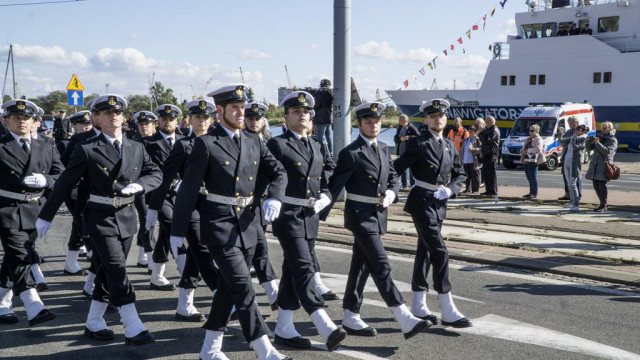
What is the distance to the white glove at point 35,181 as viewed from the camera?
616 cm

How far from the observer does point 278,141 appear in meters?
5.74

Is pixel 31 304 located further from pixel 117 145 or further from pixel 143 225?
pixel 143 225

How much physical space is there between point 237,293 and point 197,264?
1288mm

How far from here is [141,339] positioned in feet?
17.5

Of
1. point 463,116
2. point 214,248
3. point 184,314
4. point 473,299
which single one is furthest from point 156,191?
point 463,116

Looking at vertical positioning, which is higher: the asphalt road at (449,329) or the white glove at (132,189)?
the white glove at (132,189)

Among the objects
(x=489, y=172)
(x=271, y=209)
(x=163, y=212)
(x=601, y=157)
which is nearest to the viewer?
(x=271, y=209)

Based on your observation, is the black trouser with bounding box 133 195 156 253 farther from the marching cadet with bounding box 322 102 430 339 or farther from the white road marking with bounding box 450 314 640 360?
the white road marking with bounding box 450 314 640 360

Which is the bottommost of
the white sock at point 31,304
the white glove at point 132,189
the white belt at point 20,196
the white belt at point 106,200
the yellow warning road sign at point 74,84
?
the white sock at point 31,304

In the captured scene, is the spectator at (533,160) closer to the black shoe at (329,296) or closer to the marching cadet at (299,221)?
the black shoe at (329,296)

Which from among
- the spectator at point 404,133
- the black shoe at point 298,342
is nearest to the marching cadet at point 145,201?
the black shoe at point 298,342

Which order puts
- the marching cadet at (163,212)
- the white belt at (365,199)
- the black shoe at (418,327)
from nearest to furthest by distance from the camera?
Result: the black shoe at (418,327) < the white belt at (365,199) < the marching cadet at (163,212)

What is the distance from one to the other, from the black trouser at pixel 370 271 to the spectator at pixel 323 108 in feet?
27.5

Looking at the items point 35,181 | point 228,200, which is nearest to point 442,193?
point 228,200
